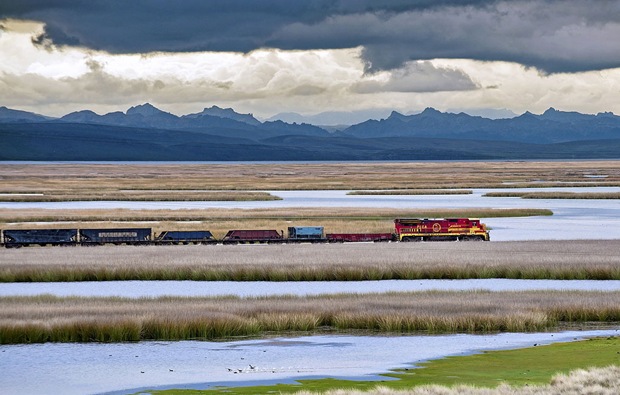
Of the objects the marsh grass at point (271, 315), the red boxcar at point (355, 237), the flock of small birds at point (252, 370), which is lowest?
the flock of small birds at point (252, 370)

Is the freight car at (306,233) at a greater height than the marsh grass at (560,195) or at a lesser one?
lesser

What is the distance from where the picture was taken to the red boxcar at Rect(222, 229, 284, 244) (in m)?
65.4

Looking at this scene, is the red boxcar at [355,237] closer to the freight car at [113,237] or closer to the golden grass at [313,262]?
the golden grass at [313,262]

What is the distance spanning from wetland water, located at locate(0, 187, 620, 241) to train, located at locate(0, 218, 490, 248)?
297 cm

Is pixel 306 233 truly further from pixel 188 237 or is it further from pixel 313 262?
pixel 313 262

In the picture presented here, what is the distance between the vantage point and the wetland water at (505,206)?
72562 mm

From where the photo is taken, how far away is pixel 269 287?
44438mm

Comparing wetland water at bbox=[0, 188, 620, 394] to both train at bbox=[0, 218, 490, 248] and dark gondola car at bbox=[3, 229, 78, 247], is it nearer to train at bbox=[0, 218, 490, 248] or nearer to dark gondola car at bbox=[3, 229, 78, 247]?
dark gondola car at bbox=[3, 229, 78, 247]

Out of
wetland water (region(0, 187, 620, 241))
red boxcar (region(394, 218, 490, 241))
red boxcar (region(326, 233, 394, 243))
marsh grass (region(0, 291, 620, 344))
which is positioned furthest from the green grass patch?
wetland water (region(0, 187, 620, 241))

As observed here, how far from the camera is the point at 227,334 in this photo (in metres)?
32.2

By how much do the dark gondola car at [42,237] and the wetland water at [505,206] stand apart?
93.9ft

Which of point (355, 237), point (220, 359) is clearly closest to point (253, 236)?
point (355, 237)

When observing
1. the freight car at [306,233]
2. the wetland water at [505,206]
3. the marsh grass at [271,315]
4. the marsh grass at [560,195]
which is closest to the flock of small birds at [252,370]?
the marsh grass at [271,315]

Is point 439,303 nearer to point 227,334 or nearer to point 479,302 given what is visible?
point 479,302
